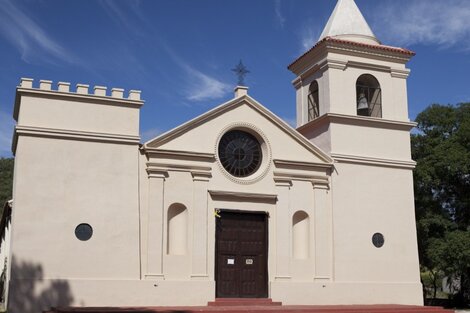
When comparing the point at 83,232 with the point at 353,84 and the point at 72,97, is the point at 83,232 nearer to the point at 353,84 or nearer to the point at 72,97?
the point at 72,97

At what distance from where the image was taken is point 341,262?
22.3 meters

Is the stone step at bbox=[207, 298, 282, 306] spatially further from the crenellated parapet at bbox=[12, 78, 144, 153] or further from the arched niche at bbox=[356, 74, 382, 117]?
the arched niche at bbox=[356, 74, 382, 117]

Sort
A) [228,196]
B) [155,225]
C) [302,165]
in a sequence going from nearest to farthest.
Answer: [155,225] → [228,196] → [302,165]

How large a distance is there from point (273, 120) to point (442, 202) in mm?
13515

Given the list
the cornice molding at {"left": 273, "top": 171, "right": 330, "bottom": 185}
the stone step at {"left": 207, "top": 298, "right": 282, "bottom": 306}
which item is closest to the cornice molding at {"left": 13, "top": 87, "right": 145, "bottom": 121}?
the cornice molding at {"left": 273, "top": 171, "right": 330, "bottom": 185}

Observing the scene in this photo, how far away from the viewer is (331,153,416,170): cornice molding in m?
23.2

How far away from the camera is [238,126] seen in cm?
2189

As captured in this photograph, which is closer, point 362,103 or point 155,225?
point 155,225

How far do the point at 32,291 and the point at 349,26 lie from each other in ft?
51.0

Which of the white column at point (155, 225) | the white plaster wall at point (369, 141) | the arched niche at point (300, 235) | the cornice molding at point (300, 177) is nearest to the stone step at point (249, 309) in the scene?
the white column at point (155, 225)

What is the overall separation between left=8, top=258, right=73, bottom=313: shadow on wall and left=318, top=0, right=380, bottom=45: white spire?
14152mm

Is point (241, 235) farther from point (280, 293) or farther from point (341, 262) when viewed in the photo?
point (341, 262)

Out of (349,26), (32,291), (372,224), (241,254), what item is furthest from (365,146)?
(32,291)

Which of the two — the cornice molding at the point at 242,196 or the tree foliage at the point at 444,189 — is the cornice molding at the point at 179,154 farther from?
the tree foliage at the point at 444,189
